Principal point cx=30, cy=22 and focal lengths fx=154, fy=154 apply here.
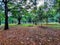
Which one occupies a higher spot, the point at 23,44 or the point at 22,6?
the point at 22,6

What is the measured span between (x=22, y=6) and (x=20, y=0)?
3.38 ft

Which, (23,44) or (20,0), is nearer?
(23,44)

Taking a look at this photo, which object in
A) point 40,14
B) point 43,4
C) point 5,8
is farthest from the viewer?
point 43,4

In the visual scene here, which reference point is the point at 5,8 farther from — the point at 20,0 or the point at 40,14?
the point at 40,14

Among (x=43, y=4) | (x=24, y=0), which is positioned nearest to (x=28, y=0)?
(x=24, y=0)

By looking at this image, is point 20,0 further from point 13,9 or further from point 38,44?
point 38,44

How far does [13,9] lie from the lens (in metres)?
20.0

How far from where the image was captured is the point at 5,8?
1944cm

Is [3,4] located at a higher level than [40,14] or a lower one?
higher

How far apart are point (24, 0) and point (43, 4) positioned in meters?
18.7

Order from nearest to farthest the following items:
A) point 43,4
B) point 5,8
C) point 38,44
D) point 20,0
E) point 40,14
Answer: point 38,44
point 5,8
point 20,0
point 40,14
point 43,4

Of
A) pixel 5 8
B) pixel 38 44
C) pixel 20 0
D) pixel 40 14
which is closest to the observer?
pixel 38 44

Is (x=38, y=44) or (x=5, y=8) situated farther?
(x=5, y=8)

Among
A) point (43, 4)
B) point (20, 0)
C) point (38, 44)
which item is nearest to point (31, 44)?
point (38, 44)
